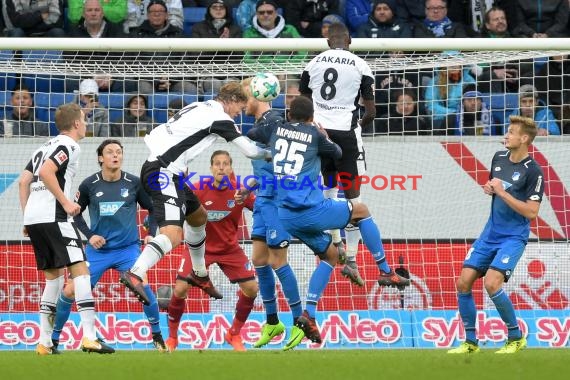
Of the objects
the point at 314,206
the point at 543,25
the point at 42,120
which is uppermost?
the point at 543,25

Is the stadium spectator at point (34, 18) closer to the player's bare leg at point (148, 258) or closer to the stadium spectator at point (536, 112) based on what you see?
the stadium spectator at point (536, 112)

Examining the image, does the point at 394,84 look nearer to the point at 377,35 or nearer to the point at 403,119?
the point at 403,119

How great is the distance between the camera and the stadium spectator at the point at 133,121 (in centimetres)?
1575

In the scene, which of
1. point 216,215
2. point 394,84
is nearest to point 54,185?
point 216,215

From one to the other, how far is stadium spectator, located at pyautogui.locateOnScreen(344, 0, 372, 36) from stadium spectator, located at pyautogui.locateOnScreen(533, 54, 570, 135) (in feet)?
11.8

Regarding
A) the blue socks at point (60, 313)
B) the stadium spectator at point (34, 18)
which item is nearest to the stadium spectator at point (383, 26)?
the stadium spectator at point (34, 18)

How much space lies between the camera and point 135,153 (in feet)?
50.8

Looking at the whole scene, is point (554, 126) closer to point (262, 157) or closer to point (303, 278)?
point (303, 278)

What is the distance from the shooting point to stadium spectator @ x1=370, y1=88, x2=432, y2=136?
15836 millimetres

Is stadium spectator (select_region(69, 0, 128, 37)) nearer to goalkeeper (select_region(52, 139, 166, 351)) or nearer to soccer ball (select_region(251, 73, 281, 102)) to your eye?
goalkeeper (select_region(52, 139, 166, 351))

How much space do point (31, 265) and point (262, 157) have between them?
4.73 meters

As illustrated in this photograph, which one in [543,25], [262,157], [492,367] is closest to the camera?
[492,367]

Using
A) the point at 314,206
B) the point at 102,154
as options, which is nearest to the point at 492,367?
the point at 314,206

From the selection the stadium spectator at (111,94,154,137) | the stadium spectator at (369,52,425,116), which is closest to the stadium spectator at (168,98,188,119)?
the stadium spectator at (111,94,154,137)
